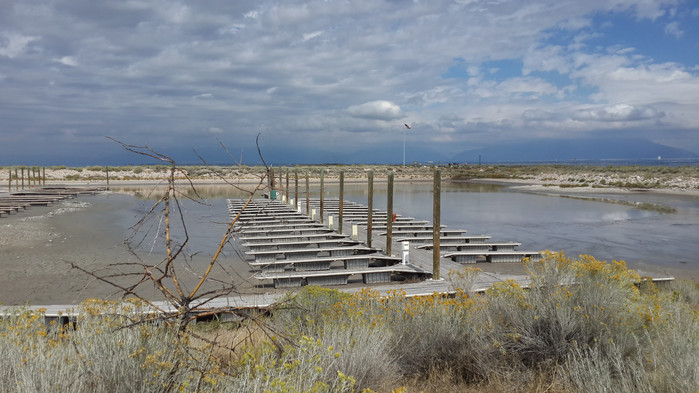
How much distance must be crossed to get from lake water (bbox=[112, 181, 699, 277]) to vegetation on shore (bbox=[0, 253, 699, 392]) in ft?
13.0

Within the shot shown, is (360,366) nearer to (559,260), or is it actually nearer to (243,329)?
(243,329)

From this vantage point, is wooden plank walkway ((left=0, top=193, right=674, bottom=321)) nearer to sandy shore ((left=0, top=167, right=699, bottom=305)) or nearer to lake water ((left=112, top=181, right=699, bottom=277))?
sandy shore ((left=0, top=167, right=699, bottom=305))

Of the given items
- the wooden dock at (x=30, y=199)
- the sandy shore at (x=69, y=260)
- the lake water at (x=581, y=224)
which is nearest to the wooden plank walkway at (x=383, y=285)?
the sandy shore at (x=69, y=260)

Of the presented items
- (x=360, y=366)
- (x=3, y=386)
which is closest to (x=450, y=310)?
(x=360, y=366)

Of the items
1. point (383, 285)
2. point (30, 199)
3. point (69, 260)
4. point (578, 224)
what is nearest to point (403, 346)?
point (383, 285)

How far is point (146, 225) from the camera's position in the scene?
2130 cm

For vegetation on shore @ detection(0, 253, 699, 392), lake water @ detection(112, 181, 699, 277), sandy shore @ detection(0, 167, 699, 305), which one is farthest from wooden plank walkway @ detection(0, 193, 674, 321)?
lake water @ detection(112, 181, 699, 277)

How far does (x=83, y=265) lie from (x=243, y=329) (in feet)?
27.2

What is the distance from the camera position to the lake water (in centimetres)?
1551

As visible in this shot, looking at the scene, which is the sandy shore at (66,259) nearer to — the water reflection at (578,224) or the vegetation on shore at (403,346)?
the vegetation on shore at (403,346)

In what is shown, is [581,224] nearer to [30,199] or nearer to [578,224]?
[578,224]

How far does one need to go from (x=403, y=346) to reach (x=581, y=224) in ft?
67.0

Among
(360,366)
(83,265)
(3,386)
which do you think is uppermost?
(3,386)

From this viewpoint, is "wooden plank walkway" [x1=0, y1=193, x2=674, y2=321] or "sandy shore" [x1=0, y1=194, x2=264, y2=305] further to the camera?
"sandy shore" [x1=0, y1=194, x2=264, y2=305]
